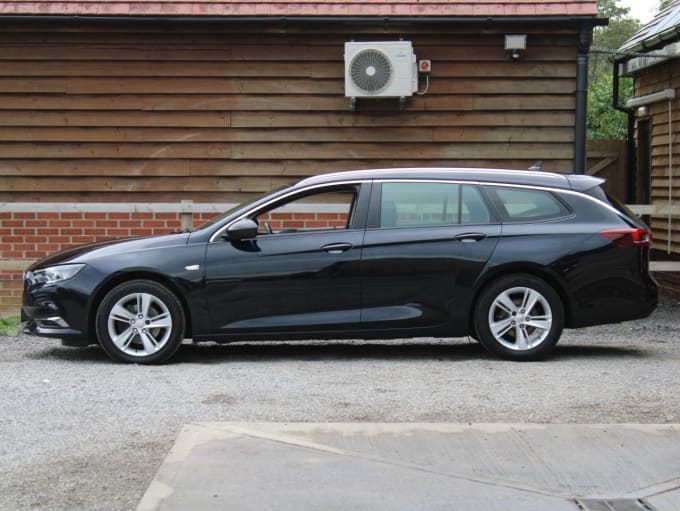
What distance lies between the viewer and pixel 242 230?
797cm

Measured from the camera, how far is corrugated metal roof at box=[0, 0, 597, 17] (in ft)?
39.3

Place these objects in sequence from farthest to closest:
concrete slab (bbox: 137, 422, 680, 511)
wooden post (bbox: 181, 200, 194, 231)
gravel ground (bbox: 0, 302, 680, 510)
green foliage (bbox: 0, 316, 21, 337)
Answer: wooden post (bbox: 181, 200, 194, 231), green foliage (bbox: 0, 316, 21, 337), gravel ground (bbox: 0, 302, 680, 510), concrete slab (bbox: 137, 422, 680, 511)

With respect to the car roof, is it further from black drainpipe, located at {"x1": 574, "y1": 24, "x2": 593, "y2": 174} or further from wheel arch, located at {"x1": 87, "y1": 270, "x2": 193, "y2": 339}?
black drainpipe, located at {"x1": 574, "y1": 24, "x2": 593, "y2": 174}

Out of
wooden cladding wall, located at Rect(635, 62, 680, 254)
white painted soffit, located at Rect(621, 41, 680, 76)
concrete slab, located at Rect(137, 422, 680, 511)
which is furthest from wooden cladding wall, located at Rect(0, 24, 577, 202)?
concrete slab, located at Rect(137, 422, 680, 511)

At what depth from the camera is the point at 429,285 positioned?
805 cm

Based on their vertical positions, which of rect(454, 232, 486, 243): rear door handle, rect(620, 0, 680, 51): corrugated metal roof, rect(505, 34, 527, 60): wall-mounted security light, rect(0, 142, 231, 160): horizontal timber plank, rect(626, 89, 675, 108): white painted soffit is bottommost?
rect(454, 232, 486, 243): rear door handle

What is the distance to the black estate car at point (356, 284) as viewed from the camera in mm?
7977

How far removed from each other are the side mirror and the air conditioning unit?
14.2ft

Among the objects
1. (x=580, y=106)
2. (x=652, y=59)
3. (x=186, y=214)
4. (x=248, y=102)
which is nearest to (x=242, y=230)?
(x=186, y=214)

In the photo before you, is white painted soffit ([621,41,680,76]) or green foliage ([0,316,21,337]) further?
white painted soffit ([621,41,680,76])

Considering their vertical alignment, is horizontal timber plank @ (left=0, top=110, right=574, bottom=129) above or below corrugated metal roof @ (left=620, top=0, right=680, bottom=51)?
below

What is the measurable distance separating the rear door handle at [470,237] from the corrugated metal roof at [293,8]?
462 cm

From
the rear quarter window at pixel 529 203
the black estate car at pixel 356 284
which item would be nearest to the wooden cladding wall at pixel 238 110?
the rear quarter window at pixel 529 203

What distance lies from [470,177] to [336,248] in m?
1.20
